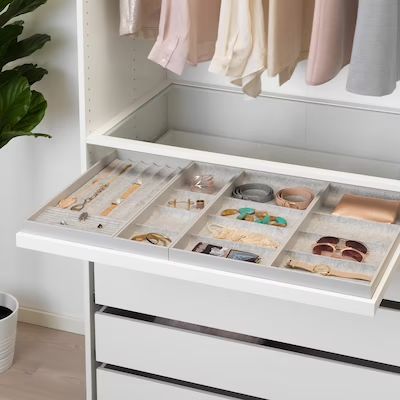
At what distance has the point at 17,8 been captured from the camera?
2896 mm

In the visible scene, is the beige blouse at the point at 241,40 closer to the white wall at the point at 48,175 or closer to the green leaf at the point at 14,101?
the green leaf at the point at 14,101

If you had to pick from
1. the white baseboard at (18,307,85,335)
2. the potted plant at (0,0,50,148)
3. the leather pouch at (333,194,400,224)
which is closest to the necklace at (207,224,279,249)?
the leather pouch at (333,194,400,224)

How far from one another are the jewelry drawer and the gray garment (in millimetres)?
748

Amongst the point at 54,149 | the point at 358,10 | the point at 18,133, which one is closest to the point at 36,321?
the point at 54,149

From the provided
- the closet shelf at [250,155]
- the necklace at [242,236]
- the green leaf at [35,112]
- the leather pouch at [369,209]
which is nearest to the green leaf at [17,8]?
the green leaf at [35,112]

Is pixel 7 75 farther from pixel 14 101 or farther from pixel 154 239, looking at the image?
pixel 154 239

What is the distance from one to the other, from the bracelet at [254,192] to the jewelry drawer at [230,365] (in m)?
0.40

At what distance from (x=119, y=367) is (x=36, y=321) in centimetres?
85

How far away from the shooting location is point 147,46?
2.81 metres

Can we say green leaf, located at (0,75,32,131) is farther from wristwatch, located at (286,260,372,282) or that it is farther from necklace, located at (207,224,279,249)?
wristwatch, located at (286,260,372,282)

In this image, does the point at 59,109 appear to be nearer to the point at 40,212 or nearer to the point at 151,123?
the point at 151,123

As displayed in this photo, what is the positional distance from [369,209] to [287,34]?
1.56ft

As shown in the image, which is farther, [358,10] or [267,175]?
[267,175]

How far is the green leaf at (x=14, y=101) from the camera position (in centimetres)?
283
